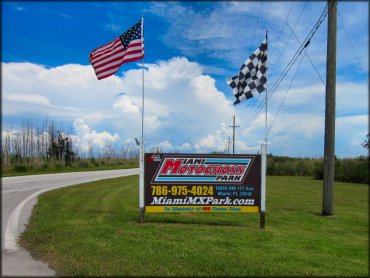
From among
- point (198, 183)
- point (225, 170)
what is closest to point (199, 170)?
point (198, 183)

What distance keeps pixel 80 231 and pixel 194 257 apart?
3.18 meters

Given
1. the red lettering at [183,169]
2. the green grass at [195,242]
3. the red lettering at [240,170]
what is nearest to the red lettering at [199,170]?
the red lettering at [183,169]

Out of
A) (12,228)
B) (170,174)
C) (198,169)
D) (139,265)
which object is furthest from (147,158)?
(139,265)

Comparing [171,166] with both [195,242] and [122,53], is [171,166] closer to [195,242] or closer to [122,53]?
[195,242]

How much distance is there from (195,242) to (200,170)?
8.97 feet

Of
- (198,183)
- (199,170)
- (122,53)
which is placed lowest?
(198,183)

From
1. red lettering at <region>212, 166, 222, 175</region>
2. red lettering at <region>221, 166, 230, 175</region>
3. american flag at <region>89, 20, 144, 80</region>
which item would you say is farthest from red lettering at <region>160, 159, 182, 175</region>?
american flag at <region>89, 20, 144, 80</region>

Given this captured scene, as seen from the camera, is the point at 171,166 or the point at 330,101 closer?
the point at 171,166

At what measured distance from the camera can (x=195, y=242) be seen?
7566 millimetres

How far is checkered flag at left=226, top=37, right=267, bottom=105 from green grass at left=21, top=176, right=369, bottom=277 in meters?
3.65

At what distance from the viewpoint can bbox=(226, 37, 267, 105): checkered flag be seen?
11141 mm

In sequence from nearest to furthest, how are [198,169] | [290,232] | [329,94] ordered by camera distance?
[290,232]
[198,169]
[329,94]

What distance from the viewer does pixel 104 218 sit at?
33.6 ft

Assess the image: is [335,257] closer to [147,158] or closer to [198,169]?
[198,169]
